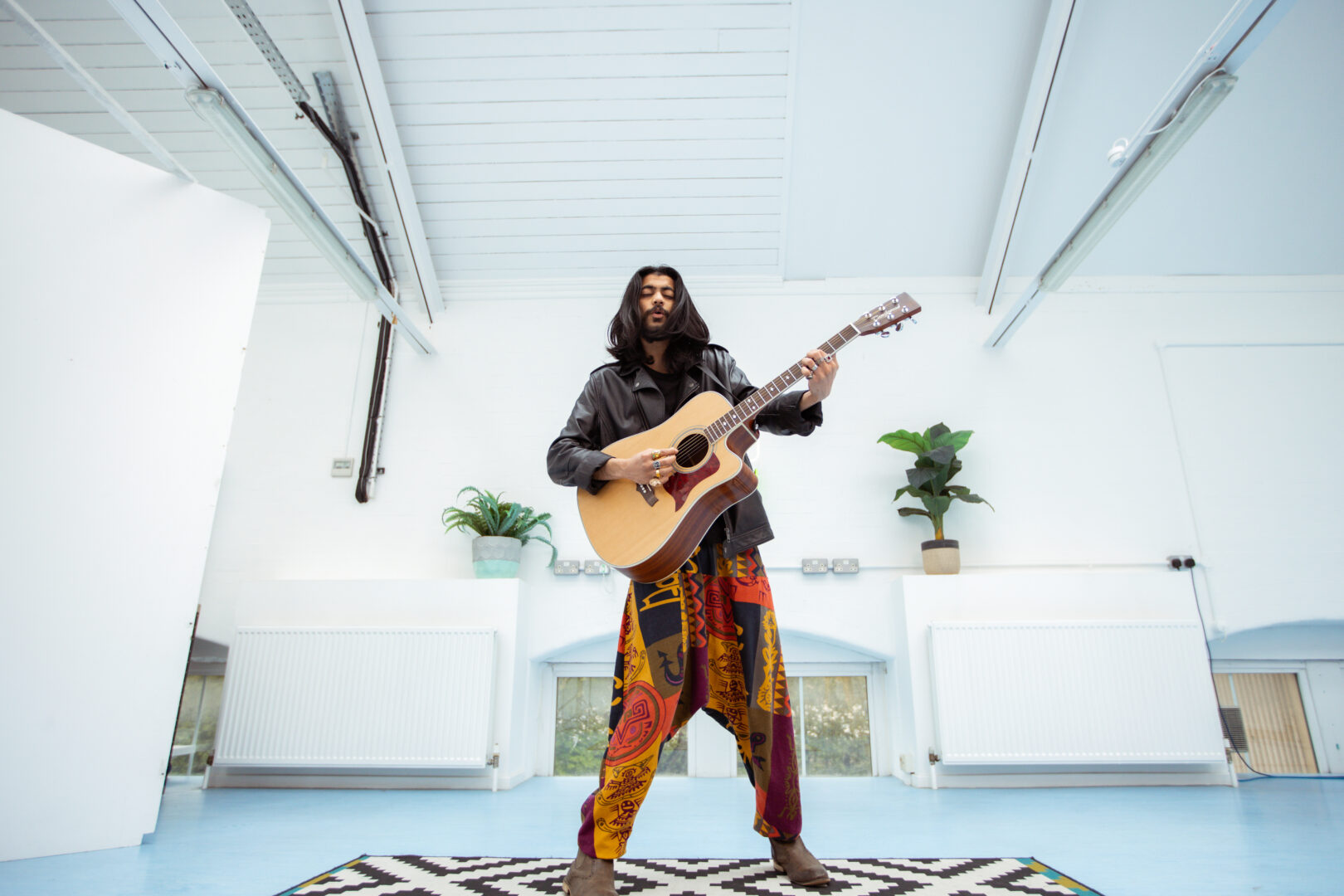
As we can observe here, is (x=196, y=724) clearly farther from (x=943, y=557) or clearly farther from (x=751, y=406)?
(x=943, y=557)

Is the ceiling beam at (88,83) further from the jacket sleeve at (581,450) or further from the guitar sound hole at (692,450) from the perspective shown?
the guitar sound hole at (692,450)

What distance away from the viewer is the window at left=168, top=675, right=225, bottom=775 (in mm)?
3594

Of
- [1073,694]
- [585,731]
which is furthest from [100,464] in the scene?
[1073,694]

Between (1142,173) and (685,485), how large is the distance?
2.29 m

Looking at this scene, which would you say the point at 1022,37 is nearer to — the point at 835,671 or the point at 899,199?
the point at 899,199

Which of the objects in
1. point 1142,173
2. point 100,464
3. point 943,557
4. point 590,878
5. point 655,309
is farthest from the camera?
point 943,557

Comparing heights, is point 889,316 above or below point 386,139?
below

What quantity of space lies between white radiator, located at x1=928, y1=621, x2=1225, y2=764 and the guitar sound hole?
6.97 ft

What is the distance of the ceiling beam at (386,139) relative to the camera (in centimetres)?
318

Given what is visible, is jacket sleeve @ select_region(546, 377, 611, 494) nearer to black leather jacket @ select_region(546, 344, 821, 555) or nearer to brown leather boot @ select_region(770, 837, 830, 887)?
black leather jacket @ select_region(546, 344, 821, 555)

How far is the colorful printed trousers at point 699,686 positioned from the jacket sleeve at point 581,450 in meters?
0.26

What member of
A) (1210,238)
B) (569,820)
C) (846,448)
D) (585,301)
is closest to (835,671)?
(846,448)

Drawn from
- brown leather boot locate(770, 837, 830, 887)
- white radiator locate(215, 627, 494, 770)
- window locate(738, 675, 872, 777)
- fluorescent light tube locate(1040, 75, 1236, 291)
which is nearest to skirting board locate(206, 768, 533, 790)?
white radiator locate(215, 627, 494, 770)

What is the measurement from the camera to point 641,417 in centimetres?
166
